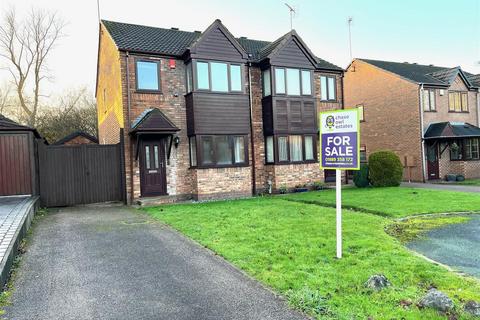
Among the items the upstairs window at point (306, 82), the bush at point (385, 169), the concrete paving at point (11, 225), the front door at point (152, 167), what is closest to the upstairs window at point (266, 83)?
the upstairs window at point (306, 82)

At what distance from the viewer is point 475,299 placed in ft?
13.8

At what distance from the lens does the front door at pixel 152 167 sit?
47.6 ft

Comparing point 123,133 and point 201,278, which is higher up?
point 123,133

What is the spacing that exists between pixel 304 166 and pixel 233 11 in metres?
9.22

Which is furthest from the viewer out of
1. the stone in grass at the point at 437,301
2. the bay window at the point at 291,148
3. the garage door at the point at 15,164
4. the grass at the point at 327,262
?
the bay window at the point at 291,148

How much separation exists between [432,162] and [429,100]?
3972 mm

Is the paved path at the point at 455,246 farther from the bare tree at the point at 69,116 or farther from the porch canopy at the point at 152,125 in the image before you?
the bare tree at the point at 69,116

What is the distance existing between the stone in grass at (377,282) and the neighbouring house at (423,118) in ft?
64.3

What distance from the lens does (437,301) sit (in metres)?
3.99

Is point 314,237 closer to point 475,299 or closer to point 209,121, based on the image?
point 475,299

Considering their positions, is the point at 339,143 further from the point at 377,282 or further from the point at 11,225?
the point at 11,225

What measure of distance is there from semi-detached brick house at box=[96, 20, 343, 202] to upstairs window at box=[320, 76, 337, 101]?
4.03ft

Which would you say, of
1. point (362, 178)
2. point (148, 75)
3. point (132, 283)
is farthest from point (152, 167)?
point (362, 178)

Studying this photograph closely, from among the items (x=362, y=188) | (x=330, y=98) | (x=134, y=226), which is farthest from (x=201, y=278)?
(x=330, y=98)
